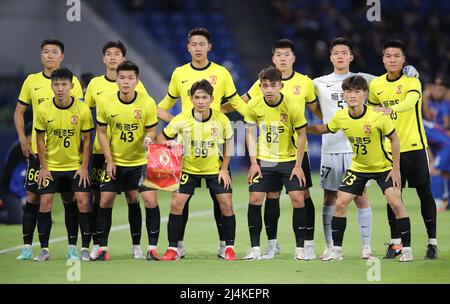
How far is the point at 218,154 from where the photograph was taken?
1088 centimetres

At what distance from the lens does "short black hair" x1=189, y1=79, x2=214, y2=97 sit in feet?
34.6

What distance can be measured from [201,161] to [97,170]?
111 centimetres

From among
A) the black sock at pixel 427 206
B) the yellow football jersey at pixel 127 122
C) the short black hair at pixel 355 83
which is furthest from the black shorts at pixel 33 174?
the black sock at pixel 427 206

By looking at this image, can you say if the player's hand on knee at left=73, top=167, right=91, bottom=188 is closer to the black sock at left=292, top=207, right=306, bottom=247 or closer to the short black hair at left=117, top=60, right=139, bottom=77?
the short black hair at left=117, top=60, right=139, bottom=77

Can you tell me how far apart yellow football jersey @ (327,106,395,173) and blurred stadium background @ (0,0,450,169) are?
1065cm

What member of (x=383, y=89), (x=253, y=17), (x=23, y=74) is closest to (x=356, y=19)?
(x=253, y=17)

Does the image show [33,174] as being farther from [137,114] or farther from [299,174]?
[299,174]

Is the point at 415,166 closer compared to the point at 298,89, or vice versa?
the point at 415,166

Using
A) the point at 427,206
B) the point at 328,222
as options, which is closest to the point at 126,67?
the point at 328,222

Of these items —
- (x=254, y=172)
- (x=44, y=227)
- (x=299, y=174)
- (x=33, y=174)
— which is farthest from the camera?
(x=33, y=174)

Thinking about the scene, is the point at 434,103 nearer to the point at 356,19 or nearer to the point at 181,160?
the point at 181,160

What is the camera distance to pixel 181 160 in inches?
422

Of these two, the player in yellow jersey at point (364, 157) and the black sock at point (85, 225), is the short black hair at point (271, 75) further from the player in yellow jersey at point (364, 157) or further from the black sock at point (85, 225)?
the black sock at point (85, 225)

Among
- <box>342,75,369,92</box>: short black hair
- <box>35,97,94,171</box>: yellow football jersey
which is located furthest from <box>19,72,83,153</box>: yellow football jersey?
<box>342,75,369,92</box>: short black hair
